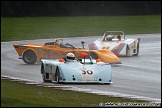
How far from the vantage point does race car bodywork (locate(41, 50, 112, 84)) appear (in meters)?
18.8

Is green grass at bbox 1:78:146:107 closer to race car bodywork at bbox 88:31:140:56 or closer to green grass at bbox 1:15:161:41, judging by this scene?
race car bodywork at bbox 88:31:140:56

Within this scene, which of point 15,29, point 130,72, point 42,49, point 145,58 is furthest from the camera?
point 15,29

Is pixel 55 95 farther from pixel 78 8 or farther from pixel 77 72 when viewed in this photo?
pixel 78 8

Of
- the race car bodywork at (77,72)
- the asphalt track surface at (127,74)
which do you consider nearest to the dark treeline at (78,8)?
the asphalt track surface at (127,74)

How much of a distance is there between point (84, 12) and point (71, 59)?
32798 millimetres

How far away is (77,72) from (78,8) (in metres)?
32.7

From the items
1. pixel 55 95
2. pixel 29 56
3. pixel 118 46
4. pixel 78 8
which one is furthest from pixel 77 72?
pixel 78 8

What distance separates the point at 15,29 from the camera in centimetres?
4588

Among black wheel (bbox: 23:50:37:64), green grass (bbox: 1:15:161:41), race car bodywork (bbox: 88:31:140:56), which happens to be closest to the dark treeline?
green grass (bbox: 1:15:161:41)

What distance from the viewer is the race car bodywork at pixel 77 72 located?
1880 centimetres

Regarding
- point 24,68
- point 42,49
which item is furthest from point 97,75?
point 42,49

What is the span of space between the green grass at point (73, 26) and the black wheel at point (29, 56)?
15283 mm

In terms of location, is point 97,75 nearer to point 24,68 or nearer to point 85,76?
point 85,76

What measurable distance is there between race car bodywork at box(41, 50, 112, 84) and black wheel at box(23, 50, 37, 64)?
6.37 meters
